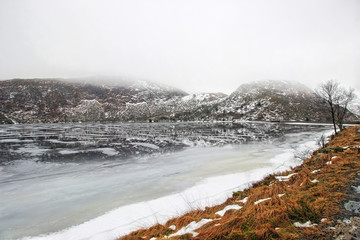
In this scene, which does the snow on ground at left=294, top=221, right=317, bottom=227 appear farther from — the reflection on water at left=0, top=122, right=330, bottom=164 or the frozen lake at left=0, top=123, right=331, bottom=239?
the reflection on water at left=0, top=122, right=330, bottom=164

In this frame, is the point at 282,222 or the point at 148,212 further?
the point at 148,212

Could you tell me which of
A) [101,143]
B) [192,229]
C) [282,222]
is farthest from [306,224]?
[101,143]

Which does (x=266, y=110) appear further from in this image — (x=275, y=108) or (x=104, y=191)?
(x=104, y=191)

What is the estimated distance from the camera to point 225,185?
9.07 metres

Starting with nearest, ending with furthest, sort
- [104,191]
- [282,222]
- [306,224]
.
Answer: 1. [306,224]
2. [282,222]
3. [104,191]

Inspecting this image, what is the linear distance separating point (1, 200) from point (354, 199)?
500 inches

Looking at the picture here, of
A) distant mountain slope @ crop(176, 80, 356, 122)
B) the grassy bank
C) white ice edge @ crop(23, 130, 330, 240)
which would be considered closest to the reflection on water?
white ice edge @ crop(23, 130, 330, 240)

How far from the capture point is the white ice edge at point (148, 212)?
5492 millimetres

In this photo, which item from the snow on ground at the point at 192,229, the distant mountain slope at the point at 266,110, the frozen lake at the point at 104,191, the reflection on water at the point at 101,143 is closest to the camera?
the snow on ground at the point at 192,229

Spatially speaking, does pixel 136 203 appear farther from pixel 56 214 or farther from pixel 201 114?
pixel 201 114

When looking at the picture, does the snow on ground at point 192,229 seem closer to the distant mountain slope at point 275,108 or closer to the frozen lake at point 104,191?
the frozen lake at point 104,191

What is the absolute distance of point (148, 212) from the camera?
21.7 feet

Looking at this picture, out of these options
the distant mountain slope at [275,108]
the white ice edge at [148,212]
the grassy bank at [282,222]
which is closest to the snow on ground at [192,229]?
the grassy bank at [282,222]

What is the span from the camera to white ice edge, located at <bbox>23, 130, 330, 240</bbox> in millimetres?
5492
